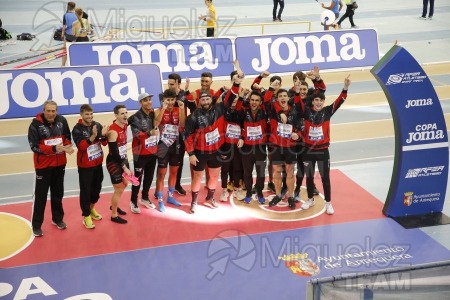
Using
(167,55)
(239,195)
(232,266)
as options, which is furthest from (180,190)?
(167,55)

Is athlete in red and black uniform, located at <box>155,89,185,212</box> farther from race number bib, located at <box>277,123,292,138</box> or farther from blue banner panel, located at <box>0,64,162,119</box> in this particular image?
blue banner panel, located at <box>0,64,162,119</box>

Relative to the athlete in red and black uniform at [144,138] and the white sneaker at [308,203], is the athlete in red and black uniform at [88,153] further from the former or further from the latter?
the white sneaker at [308,203]

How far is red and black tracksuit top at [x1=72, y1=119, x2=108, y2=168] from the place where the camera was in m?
8.59

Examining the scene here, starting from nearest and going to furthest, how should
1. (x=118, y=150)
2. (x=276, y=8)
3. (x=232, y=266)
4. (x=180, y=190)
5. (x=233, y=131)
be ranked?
1. (x=232, y=266)
2. (x=118, y=150)
3. (x=233, y=131)
4. (x=180, y=190)
5. (x=276, y=8)

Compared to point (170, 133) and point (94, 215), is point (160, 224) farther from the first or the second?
point (170, 133)

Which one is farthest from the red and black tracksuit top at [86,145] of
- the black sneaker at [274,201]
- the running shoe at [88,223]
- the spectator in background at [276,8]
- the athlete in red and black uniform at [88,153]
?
the spectator in background at [276,8]

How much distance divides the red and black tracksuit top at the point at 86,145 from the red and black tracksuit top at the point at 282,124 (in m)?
2.70

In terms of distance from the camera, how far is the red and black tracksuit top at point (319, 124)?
30.3 feet

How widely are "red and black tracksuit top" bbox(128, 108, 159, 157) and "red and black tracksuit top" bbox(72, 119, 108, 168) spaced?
0.53 m

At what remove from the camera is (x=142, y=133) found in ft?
30.0

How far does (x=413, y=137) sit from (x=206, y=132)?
327cm

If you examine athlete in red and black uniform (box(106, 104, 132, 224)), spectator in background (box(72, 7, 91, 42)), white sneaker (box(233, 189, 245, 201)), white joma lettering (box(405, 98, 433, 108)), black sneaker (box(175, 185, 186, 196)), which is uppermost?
spectator in background (box(72, 7, 91, 42))

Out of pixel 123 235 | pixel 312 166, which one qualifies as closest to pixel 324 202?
pixel 312 166

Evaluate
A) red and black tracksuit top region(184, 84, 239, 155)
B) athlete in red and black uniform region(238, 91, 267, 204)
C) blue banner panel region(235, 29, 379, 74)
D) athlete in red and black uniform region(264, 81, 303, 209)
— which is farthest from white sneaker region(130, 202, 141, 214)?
blue banner panel region(235, 29, 379, 74)
